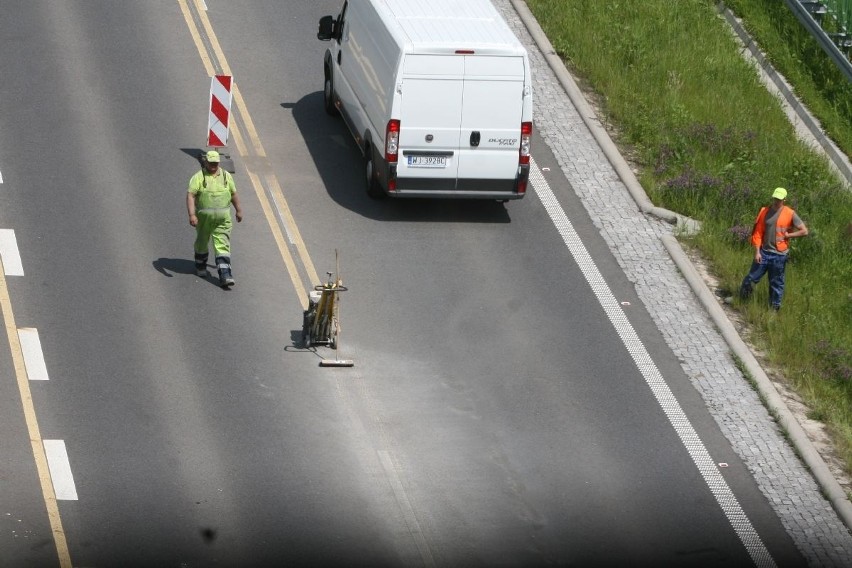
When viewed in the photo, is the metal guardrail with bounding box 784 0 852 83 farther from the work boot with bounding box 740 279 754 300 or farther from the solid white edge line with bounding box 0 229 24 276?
the solid white edge line with bounding box 0 229 24 276

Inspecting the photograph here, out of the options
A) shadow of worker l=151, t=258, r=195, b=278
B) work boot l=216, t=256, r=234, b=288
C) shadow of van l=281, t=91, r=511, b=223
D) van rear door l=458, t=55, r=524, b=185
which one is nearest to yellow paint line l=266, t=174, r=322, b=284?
shadow of van l=281, t=91, r=511, b=223

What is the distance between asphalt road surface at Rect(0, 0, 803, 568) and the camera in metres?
15.4

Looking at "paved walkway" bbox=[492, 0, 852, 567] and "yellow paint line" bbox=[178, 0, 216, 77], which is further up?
"yellow paint line" bbox=[178, 0, 216, 77]

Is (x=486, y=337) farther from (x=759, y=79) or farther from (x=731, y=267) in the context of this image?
(x=759, y=79)

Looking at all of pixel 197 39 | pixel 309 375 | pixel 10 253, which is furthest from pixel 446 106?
pixel 197 39

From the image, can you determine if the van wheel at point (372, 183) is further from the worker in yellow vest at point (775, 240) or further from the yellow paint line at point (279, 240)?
the worker in yellow vest at point (775, 240)

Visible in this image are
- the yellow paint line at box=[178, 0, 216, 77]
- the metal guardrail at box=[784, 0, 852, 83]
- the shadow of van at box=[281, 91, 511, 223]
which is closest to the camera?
the shadow of van at box=[281, 91, 511, 223]

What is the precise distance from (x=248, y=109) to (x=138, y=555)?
34.9 feet

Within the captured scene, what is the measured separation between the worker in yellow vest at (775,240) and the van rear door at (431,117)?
390cm

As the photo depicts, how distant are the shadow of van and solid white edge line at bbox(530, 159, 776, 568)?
28.5 inches

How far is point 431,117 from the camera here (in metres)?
20.9

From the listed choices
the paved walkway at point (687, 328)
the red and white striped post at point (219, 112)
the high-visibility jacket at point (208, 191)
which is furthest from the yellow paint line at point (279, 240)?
the paved walkway at point (687, 328)

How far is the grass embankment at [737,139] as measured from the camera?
1938cm

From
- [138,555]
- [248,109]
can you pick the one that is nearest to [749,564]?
[138,555]
